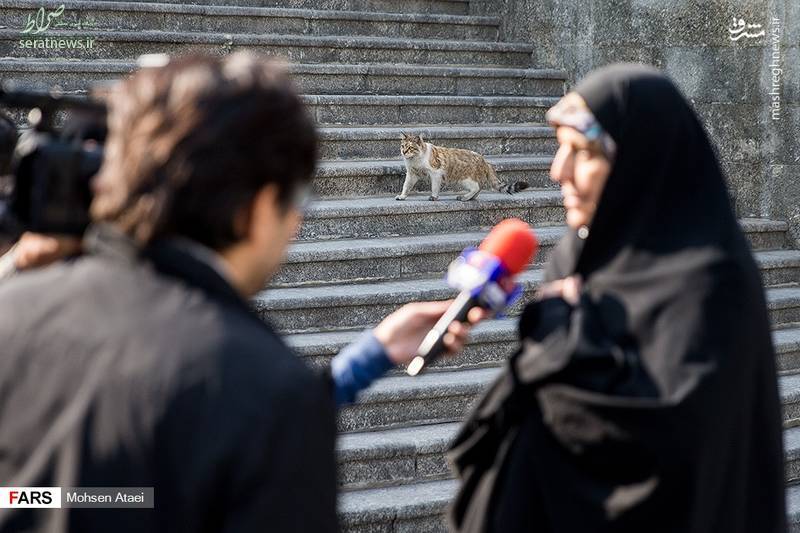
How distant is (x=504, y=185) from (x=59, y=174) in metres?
6.28

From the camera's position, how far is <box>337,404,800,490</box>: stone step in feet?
18.4

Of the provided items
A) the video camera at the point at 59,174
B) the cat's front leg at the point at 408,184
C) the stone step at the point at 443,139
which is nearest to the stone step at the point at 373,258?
the cat's front leg at the point at 408,184

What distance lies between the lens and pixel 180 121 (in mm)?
1757

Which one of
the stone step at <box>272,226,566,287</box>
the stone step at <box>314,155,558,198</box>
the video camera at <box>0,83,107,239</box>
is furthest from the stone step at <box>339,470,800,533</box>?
the video camera at <box>0,83,107,239</box>

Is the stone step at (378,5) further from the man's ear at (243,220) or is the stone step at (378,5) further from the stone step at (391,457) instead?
the man's ear at (243,220)

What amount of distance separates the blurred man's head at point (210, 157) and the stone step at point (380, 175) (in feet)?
18.1

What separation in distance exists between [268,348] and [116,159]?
354 millimetres

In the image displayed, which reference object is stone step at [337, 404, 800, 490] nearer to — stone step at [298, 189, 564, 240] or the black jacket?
stone step at [298, 189, 564, 240]

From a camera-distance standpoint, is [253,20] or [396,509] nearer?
[396,509]

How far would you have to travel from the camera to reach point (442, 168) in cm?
771

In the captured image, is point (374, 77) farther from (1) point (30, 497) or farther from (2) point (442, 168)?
(1) point (30, 497)

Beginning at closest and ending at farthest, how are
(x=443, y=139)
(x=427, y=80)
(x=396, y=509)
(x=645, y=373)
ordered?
(x=645, y=373) < (x=396, y=509) < (x=443, y=139) < (x=427, y=80)

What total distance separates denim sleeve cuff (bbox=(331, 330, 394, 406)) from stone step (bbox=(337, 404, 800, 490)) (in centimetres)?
295

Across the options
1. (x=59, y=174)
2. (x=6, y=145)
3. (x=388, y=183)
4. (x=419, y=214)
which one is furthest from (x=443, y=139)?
(x=59, y=174)
